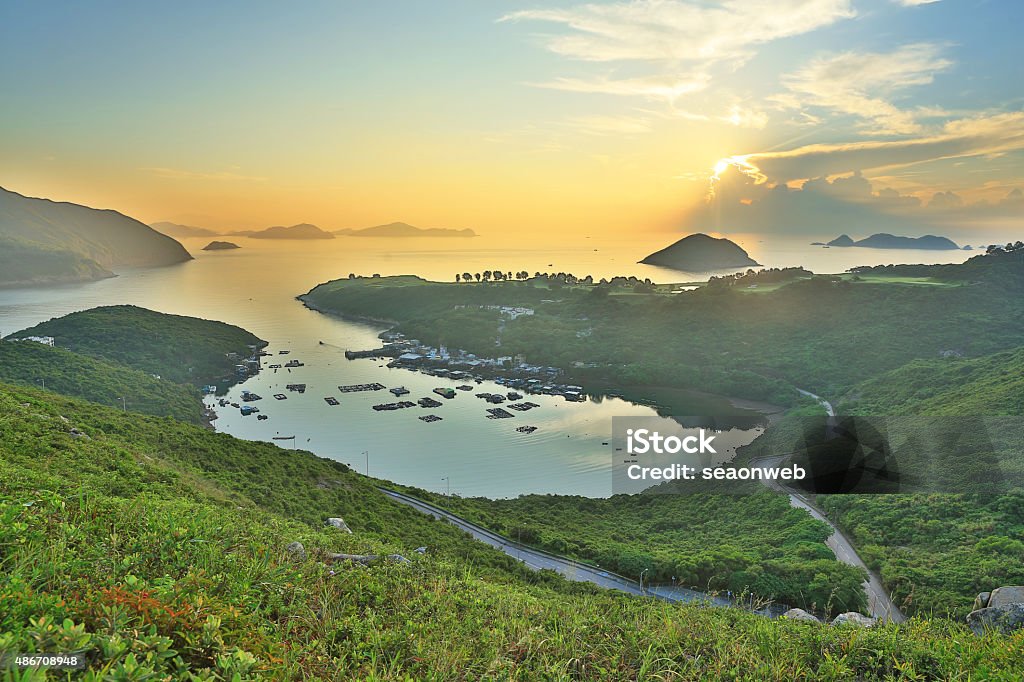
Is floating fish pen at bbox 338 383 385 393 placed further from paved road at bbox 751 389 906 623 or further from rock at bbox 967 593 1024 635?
rock at bbox 967 593 1024 635

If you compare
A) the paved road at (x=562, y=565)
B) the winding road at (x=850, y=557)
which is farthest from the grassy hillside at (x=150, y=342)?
the winding road at (x=850, y=557)

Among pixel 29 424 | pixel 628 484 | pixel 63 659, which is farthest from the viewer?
pixel 628 484

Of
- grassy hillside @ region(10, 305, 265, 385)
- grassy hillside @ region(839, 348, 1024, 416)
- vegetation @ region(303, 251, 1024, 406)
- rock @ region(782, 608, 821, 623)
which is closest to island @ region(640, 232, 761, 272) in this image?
vegetation @ region(303, 251, 1024, 406)

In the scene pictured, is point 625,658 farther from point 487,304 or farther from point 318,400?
point 487,304

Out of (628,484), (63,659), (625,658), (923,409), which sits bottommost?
(628,484)

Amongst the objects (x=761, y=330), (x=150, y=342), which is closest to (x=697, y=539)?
(x=761, y=330)

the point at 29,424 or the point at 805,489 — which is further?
the point at 805,489

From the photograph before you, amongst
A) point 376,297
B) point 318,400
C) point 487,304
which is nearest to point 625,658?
point 318,400
